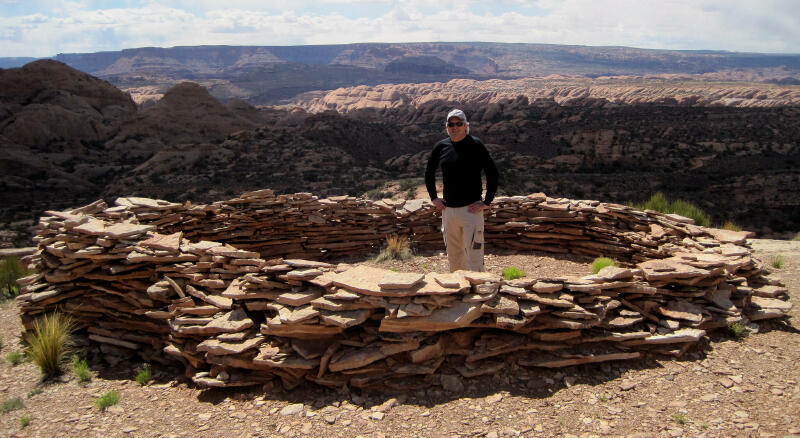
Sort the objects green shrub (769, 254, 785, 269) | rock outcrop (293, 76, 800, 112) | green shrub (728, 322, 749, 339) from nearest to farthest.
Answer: green shrub (728, 322, 749, 339), green shrub (769, 254, 785, 269), rock outcrop (293, 76, 800, 112)

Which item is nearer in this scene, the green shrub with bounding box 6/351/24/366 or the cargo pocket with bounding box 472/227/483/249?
the green shrub with bounding box 6/351/24/366

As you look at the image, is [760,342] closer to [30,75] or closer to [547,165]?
[547,165]

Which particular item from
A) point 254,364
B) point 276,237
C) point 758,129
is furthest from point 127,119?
point 758,129

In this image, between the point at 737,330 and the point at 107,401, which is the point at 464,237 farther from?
the point at 107,401

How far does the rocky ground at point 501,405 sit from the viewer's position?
141 inches

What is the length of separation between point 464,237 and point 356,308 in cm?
180

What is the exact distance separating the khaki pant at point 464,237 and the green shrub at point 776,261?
484 cm

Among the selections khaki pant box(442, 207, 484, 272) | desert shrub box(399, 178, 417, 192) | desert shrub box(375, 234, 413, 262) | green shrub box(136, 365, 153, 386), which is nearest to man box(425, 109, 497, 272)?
khaki pant box(442, 207, 484, 272)

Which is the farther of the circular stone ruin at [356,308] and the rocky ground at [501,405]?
the circular stone ruin at [356,308]

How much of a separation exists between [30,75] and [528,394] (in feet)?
185

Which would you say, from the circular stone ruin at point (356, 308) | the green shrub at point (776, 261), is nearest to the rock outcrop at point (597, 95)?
the green shrub at point (776, 261)

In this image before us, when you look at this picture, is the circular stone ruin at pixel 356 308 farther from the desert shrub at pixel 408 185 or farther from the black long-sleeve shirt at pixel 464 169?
the desert shrub at pixel 408 185

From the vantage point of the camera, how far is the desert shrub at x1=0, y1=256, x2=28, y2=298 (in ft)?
25.0

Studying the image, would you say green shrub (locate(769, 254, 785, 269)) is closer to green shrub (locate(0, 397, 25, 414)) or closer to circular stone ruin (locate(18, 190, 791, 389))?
circular stone ruin (locate(18, 190, 791, 389))
